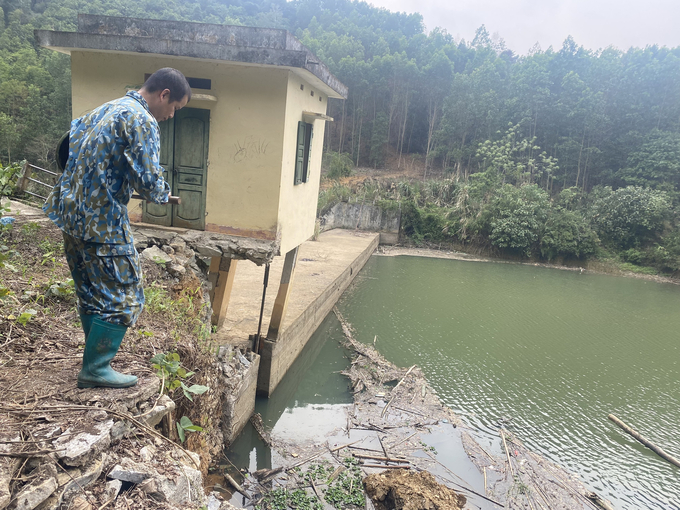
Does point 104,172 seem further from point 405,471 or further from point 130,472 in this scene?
point 405,471

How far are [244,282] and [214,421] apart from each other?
6.95 metres

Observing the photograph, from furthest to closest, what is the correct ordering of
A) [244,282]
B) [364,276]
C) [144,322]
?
[364,276], [244,282], [144,322]

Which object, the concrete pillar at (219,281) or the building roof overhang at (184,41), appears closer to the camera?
the building roof overhang at (184,41)

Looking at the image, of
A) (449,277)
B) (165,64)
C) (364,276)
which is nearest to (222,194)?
(165,64)

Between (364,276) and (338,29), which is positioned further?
(338,29)

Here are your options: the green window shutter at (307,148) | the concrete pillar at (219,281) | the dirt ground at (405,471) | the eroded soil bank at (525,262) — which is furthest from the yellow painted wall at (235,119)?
the eroded soil bank at (525,262)

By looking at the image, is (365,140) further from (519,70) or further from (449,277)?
(449,277)

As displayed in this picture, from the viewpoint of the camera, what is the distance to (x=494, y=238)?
927 inches

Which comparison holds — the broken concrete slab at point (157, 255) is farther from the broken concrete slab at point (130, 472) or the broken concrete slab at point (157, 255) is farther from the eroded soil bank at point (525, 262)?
the eroded soil bank at point (525, 262)

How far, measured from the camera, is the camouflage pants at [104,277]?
2396mm

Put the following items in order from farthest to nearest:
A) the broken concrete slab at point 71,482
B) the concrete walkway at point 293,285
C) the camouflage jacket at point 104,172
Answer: the concrete walkway at point 293,285, the camouflage jacket at point 104,172, the broken concrete slab at point 71,482

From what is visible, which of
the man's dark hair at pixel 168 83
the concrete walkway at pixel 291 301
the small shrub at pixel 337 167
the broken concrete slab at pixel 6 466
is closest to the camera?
the broken concrete slab at pixel 6 466

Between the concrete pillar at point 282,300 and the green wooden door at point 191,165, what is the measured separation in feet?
8.00

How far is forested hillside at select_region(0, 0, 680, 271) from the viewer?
2352 centimetres
